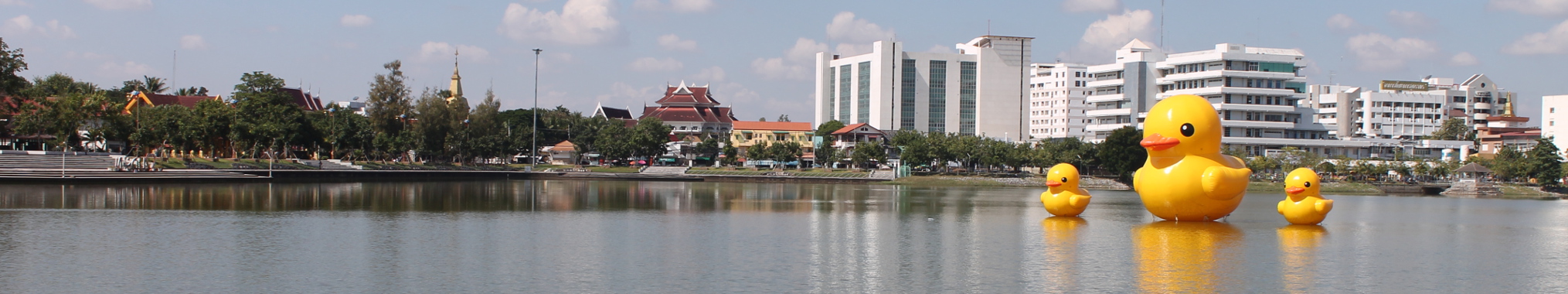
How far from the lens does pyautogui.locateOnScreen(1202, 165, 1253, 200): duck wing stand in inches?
945

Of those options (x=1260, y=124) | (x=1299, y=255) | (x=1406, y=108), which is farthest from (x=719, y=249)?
(x=1406, y=108)

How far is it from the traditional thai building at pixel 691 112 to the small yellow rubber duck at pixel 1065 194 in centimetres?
7931

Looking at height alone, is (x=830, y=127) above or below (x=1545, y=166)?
above

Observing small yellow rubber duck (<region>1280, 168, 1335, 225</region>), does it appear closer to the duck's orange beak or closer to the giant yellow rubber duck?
the giant yellow rubber duck

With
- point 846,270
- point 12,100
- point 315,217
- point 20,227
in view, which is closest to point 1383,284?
point 846,270

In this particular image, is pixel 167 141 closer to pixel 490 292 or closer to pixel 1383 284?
pixel 490 292

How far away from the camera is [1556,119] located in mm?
84938

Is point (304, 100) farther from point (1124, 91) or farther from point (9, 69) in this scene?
point (1124, 91)

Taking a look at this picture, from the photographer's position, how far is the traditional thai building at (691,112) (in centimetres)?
11131

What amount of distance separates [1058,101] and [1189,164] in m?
95.6

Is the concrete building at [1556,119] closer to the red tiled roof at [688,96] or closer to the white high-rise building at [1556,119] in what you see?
the white high-rise building at [1556,119]

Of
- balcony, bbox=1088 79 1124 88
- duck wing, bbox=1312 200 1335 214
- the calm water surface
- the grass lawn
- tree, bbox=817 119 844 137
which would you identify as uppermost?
balcony, bbox=1088 79 1124 88

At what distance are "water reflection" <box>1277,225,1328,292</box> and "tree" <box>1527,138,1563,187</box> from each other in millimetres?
48767

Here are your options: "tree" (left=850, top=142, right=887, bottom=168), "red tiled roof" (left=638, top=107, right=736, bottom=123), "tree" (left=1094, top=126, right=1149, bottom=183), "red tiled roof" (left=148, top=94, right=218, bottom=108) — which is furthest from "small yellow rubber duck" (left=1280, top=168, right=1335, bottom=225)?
"red tiled roof" (left=638, top=107, right=736, bottom=123)
